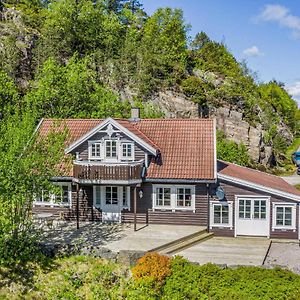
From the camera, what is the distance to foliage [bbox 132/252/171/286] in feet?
52.3

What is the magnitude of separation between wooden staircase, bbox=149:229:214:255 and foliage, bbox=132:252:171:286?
50.9 inches

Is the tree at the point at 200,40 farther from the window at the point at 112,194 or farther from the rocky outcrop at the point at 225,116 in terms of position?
the window at the point at 112,194

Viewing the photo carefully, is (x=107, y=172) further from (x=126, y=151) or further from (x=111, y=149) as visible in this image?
(x=126, y=151)

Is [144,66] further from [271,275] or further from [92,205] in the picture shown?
[271,275]

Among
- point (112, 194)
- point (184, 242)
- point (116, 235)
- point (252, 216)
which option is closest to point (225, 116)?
point (252, 216)

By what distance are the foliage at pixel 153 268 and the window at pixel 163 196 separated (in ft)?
18.3

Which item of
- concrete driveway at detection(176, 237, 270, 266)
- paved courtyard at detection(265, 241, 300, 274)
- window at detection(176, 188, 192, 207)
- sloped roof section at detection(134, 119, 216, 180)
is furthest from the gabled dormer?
paved courtyard at detection(265, 241, 300, 274)

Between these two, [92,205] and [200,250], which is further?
[92,205]

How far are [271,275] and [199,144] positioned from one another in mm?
Result: 9416

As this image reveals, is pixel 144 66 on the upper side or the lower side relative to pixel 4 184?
upper

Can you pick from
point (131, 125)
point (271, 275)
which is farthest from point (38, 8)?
point (271, 275)

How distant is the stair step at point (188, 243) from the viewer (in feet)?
61.5

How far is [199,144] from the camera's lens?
23.4 metres

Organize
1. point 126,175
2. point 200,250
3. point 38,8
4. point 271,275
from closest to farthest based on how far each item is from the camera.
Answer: point 271,275 → point 200,250 → point 126,175 → point 38,8
